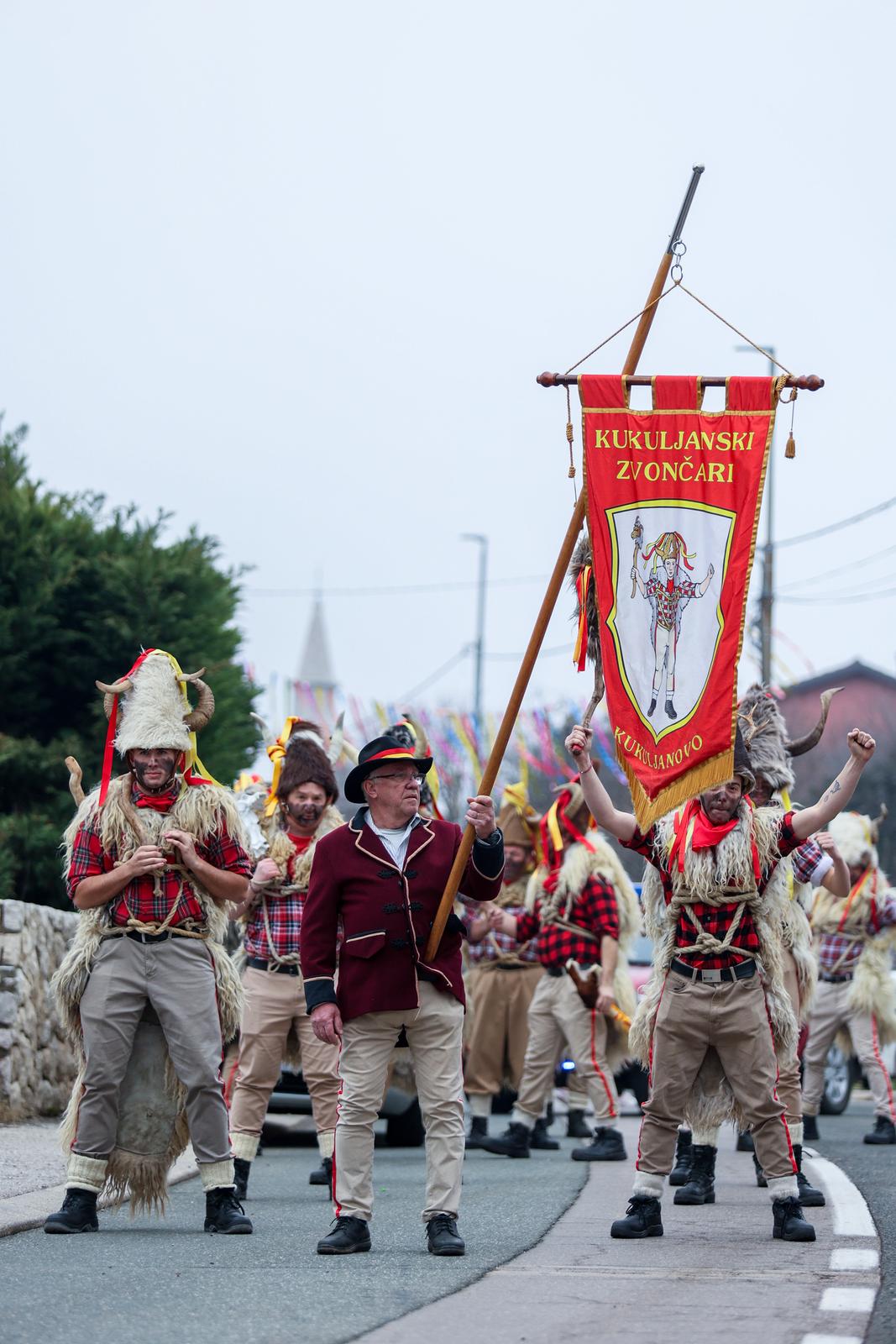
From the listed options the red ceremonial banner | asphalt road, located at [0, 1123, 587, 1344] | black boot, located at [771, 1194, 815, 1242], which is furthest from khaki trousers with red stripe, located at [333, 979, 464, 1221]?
black boot, located at [771, 1194, 815, 1242]

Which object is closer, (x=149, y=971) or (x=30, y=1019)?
(x=149, y=971)

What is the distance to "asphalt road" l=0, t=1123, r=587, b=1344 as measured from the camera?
542cm

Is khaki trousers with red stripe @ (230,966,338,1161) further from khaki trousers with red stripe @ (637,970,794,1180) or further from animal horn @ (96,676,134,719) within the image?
khaki trousers with red stripe @ (637,970,794,1180)

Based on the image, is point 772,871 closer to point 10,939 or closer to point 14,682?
point 10,939

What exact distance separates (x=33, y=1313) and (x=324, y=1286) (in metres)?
1.00

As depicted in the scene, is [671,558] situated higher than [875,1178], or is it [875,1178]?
[671,558]

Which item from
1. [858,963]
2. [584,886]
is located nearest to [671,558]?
[584,886]

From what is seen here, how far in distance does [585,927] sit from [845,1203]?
148 inches

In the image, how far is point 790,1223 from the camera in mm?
7434

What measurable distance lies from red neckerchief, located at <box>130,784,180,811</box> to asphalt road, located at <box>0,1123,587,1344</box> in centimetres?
166

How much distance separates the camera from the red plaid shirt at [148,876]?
7930 mm

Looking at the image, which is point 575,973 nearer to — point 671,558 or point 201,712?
point 201,712

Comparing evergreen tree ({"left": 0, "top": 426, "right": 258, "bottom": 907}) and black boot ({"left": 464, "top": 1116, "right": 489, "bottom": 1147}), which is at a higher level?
evergreen tree ({"left": 0, "top": 426, "right": 258, "bottom": 907})

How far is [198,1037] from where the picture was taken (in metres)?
7.88
